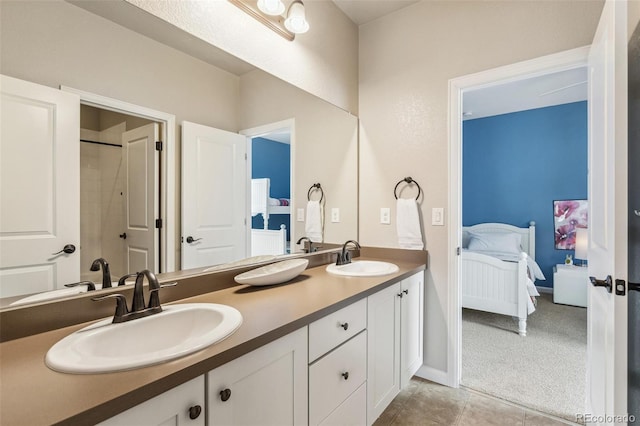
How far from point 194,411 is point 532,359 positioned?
274 cm

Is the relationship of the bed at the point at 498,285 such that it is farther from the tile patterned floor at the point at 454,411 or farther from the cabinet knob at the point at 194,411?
the cabinet knob at the point at 194,411

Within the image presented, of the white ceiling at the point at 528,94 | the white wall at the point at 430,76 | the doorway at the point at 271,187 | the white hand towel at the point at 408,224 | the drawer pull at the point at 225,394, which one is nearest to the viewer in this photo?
the drawer pull at the point at 225,394

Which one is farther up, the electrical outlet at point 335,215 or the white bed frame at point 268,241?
the electrical outlet at point 335,215

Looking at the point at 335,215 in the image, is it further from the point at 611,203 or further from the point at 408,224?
the point at 611,203

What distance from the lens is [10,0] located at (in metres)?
0.87

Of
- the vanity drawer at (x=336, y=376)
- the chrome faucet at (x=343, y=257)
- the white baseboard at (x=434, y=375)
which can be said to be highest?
the chrome faucet at (x=343, y=257)

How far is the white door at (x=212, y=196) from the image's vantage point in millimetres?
1380

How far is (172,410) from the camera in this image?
0.72m

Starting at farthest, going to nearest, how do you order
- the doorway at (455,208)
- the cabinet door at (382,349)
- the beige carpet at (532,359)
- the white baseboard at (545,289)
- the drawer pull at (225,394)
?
the white baseboard at (545,289)
the doorway at (455,208)
the beige carpet at (532,359)
the cabinet door at (382,349)
the drawer pull at (225,394)

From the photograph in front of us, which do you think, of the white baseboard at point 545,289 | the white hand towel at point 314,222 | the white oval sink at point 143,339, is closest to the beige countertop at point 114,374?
the white oval sink at point 143,339

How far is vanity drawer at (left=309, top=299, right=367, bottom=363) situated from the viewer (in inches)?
46.0

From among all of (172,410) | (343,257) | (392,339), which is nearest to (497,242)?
(343,257)

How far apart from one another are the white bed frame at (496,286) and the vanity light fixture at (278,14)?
2746 millimetres

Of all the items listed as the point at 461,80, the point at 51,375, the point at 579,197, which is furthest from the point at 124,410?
the point at 579,197
